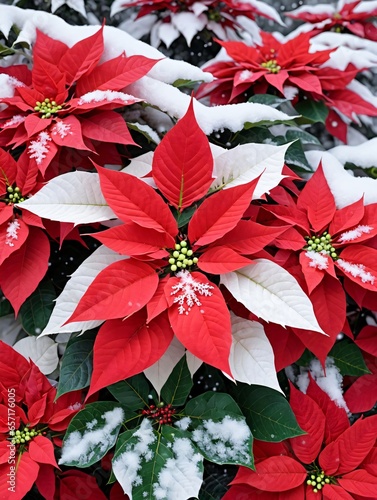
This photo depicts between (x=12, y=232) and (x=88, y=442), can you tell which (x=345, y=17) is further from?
(x=88, y=442)

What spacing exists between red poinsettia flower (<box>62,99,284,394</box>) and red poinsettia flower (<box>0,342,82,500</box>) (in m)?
0.15

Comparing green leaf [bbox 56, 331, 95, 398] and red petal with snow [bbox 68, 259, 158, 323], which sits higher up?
red petal with snow [bbox 68, 259, 158, 323]

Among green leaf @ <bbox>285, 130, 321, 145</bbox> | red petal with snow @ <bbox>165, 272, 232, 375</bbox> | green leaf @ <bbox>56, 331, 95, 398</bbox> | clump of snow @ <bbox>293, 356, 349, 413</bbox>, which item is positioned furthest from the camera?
green leaf @ <bbox>285, 130, 321, 145</bbox>

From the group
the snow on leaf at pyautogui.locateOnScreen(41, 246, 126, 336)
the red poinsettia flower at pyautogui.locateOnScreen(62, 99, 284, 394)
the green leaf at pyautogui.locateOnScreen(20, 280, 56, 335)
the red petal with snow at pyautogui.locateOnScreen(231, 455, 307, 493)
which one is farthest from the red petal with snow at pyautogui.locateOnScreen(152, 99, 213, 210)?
the red petal with snow at pyautogui.locateOnScreen(231, 455, 307, 493)

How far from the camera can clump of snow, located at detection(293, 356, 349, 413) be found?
75cm

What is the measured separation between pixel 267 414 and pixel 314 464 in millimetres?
90

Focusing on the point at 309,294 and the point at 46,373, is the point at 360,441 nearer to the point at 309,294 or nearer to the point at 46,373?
the point at 309,294

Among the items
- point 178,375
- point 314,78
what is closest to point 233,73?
point 314,78

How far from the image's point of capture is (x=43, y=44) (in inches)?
30.1

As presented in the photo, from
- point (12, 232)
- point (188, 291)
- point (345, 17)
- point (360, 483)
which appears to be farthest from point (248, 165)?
point (345, 17)

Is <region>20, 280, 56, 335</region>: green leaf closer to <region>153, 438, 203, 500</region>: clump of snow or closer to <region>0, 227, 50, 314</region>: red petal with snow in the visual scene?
<region>0, 227, 50, 314</region>: red petal with snow

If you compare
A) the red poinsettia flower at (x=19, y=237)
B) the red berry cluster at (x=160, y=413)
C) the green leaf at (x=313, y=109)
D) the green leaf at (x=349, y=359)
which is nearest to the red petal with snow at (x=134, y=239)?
the red poinsettia flower at (x=19, y=237)

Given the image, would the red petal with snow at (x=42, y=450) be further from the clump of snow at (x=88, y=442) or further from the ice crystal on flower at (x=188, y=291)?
the ice crystal on flower at (x=188, y=291)

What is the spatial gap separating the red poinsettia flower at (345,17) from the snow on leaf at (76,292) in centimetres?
70
